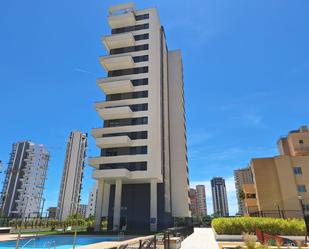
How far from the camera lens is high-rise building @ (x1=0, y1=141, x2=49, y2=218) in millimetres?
90438

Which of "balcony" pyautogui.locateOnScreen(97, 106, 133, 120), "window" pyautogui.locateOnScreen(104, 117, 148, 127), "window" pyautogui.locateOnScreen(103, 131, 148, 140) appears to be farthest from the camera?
"window" pyautogui.locateOnScreen(104, 117, 148, 127)

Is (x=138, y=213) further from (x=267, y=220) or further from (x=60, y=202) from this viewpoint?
(x=60, y=202)

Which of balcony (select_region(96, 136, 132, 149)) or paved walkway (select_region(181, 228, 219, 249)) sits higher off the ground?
balcony (select_region(96, 136, 132, 149))

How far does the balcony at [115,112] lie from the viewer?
39.7 metres

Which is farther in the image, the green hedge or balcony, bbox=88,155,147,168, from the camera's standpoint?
balcony, bbox=88,155,147,168

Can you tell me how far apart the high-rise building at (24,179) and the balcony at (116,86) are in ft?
214

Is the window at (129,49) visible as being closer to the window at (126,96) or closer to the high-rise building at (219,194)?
the window at (126,96)

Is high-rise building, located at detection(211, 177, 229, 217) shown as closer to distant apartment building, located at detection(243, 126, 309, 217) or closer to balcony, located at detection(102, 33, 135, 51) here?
distant apartment building, located at detection(243, 126, 309, 217)

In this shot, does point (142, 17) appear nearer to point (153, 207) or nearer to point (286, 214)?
point (153, 207)

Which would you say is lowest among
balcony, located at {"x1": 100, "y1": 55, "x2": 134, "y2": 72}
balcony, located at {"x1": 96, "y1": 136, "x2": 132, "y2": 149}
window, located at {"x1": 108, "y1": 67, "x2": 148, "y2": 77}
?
balcony, located at {"x1": 96, "y1": 136, "x2": 132, "y2": 149}

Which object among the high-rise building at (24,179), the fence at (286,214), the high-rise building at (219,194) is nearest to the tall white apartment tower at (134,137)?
the fence at (286,214)

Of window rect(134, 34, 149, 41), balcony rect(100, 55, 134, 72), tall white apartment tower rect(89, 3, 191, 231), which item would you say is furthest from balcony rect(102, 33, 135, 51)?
balcony rect(100, 55, 134, 72)

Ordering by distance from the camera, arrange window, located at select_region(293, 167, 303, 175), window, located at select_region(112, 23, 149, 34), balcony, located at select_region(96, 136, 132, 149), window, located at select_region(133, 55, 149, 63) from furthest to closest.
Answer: window, located at select_region(112, 23, 149, 34) → window, located at select_region(133, 55, 149, 63) → window, located at select_region(293, 167, 303, 175) → balcony, located at select_region(96, 136, 132, 149)

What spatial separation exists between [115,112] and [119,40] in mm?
14115
